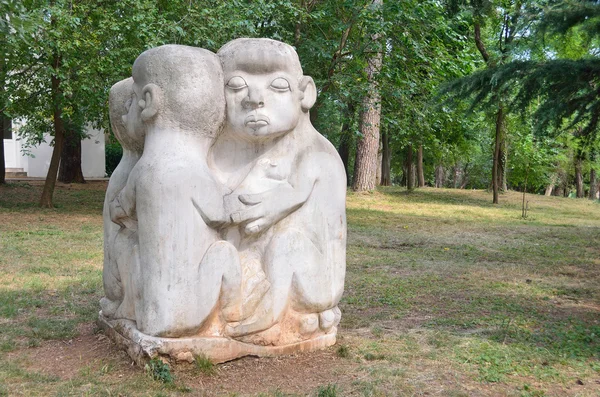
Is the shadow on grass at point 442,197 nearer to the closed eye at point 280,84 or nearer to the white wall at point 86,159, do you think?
the white wall at point 86,159

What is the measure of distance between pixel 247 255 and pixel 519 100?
6.50m

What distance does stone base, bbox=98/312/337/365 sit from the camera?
4.61 meters

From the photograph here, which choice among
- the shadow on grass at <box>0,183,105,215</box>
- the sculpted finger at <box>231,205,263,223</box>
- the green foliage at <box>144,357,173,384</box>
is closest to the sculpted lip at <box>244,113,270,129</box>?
the sculpted finger at <box>231,205,263,223</box>

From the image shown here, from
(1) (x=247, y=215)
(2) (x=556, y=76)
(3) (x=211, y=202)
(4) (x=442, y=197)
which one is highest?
(2) (x=556, y=76)

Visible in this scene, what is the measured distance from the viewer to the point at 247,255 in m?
5.02

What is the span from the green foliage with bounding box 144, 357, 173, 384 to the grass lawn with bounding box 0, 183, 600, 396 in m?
0.05

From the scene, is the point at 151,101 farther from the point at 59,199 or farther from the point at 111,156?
the point at 111,156

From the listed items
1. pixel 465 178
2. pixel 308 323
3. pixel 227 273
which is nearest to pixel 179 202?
pixel 227 273

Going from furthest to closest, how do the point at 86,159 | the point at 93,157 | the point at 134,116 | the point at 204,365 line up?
the point at 93,157
the point at 86,159
the point at 134,116
the point at 204,365

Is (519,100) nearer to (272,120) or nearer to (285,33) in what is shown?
(285,33)

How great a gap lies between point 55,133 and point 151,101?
34.1 ft

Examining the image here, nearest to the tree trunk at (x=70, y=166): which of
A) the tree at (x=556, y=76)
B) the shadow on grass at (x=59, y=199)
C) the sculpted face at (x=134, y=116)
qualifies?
the shadow on grass at (x=59, y=199)

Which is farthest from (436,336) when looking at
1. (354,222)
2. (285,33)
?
(354,222)

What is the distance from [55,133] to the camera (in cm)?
1424
